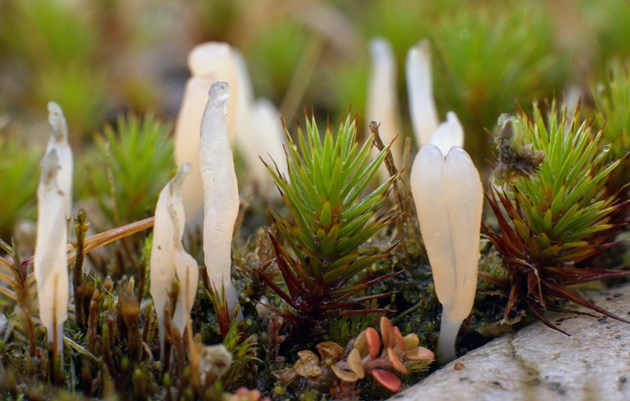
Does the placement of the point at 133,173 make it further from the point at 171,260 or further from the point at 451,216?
the point at 451,216

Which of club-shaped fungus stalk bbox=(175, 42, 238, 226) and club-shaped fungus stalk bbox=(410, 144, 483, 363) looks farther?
club-shaped fungus stalk bbox=(175, 42, 238, 226)

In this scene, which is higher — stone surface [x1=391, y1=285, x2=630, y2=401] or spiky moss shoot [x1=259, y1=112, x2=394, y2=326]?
spiky moss shoot [x1=259, y1=112, x2=394, y2=326]

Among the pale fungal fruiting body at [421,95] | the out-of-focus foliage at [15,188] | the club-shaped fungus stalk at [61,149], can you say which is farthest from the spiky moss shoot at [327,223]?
the out-of-focus foliage at [15,188]

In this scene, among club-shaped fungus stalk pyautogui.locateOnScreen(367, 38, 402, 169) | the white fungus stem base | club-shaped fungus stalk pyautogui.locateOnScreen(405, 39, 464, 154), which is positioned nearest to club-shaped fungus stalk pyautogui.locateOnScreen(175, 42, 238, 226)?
club-shaped fungus stalk pyautogui.locateOnScreen(405, 39, 464, 154)

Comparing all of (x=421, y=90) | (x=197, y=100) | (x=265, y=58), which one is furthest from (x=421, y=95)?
(x=265, y=58)

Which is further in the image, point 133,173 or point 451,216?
point 133,173

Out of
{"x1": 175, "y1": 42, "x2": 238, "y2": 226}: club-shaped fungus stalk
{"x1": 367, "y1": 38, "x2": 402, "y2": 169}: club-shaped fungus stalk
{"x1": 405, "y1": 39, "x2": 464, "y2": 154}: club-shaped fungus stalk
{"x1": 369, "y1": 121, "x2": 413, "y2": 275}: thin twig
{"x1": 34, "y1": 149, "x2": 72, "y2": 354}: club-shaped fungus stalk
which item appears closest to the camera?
{"x1": 34, "y1": 149, "x2": 72, "y2": 354}: club-shaped fungus stalk

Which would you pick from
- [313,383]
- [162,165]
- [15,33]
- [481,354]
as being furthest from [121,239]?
[15,33]

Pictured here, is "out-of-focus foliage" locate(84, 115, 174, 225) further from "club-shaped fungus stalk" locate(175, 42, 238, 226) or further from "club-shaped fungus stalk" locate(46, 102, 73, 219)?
"club-shaped fungus stalk" locate(46, 102, 73, 219)
